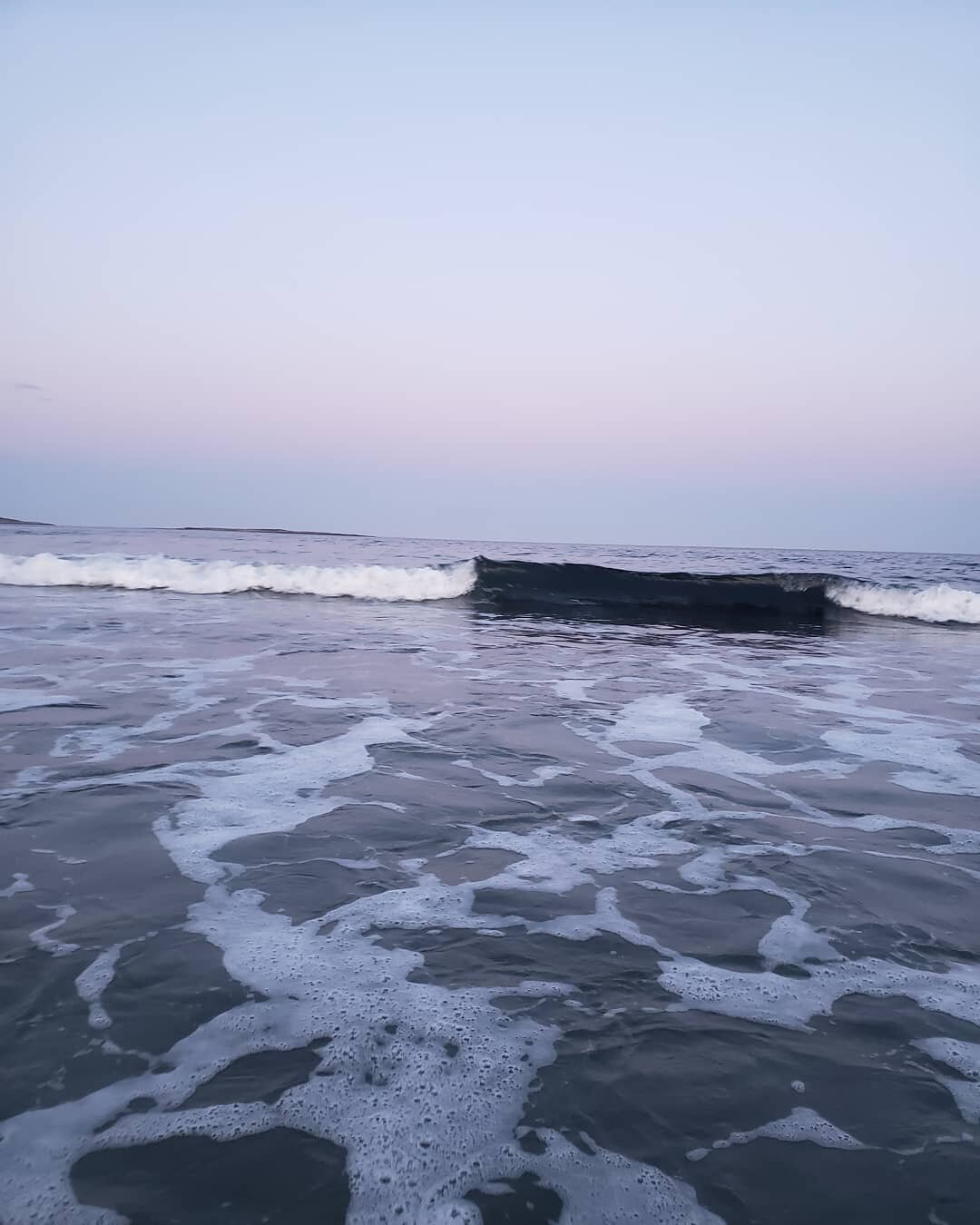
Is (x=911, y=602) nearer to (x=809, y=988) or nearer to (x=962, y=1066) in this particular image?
(x=809, y=988)

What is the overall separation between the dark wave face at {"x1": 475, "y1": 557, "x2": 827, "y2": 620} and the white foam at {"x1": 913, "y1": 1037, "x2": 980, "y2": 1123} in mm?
14466

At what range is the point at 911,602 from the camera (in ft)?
53.6

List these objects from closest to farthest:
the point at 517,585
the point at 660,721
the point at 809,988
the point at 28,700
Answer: the point at 809,988 < the point at 28,700 < the point at 660,721 < the point at 517,585

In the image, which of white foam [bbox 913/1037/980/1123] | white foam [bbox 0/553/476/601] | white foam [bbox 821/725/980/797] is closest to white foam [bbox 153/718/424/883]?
white foam [bbox 913/1037/980/1123]

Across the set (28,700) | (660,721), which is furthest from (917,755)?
(28,700)

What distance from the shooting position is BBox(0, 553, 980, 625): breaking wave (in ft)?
55.8

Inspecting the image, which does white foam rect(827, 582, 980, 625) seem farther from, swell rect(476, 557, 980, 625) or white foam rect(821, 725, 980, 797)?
white foam rect(821, 725, 980, 797)

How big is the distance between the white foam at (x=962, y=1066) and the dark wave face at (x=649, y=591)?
1447 cm

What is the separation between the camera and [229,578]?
17531 millimetres

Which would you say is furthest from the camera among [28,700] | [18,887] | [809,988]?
[28,700]

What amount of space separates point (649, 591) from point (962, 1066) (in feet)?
52.5

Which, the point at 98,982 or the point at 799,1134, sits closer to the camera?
the point at 799,1134

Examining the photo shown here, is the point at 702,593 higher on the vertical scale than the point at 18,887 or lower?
higher

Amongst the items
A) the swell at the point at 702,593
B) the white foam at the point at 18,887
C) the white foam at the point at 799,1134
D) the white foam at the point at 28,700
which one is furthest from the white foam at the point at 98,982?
the swell at the point at 702,593
